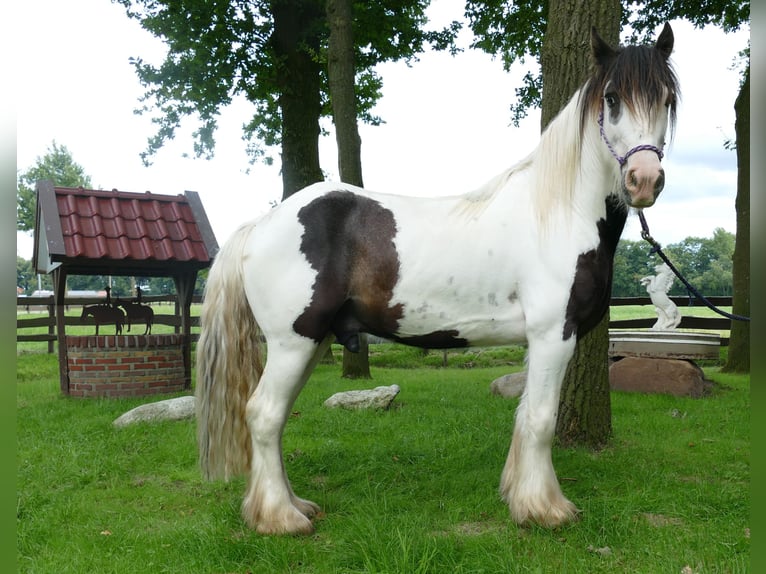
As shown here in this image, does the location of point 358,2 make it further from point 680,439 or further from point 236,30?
point 680,439

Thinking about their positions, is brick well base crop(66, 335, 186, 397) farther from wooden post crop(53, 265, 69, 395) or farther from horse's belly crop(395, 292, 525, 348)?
horse's belly crop(395, 292, 525, 348)

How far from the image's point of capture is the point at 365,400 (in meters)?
5.95

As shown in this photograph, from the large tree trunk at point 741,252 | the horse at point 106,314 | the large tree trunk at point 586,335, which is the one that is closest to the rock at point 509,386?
the large tree trunk at point 586,335

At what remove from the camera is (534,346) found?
298 cm

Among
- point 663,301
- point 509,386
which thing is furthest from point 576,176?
point 663,301

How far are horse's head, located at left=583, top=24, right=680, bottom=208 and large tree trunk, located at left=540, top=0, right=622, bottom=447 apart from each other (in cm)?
152

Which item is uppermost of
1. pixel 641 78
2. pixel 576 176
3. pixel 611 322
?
pixel 641 78

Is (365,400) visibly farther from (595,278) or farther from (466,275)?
(595,278)

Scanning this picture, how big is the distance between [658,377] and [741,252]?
333 centimetres

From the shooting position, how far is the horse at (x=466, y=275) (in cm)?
296

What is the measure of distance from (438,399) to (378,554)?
4.12m

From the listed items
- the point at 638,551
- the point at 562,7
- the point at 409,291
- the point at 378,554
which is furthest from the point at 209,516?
the point at 562,7

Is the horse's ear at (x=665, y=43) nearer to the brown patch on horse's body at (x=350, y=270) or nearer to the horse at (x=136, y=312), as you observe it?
the brown patch on horse's body at (x=350, y=270)

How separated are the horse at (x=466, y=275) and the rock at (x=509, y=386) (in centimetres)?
370
